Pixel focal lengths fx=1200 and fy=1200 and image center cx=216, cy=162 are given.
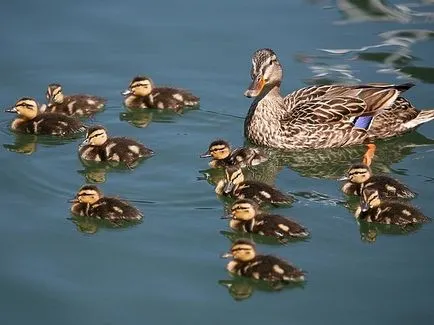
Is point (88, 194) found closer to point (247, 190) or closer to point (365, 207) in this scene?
point (247, 190)

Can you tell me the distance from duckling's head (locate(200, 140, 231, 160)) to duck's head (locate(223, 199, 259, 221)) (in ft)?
3.25

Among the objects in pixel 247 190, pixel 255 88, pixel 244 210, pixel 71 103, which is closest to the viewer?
pixel 244 210

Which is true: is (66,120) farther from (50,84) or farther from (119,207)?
(119,207)

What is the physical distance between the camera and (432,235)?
300 inches

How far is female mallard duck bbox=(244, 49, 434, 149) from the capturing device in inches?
356

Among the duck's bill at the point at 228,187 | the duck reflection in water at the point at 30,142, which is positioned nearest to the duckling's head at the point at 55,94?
the duck reflection in water at the point at 30,142

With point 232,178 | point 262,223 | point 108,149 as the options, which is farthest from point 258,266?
point 108,149

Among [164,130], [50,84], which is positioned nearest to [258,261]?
[164,130]

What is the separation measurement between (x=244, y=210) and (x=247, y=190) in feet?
1.67

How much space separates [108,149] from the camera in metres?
8.55

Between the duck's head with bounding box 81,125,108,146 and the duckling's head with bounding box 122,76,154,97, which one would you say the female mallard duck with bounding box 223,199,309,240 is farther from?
the duckling's head with bounding box 122,76,154,97

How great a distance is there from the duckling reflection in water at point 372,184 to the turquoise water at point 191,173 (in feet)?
0.36

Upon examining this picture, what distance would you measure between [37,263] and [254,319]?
145 centimetres

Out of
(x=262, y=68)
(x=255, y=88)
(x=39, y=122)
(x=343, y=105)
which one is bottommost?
(x=39, y=122)
